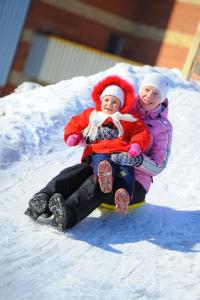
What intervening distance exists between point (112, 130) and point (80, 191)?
1.79ft

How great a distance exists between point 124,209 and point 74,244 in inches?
16.4

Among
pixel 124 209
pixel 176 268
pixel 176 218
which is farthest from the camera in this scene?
pixel 176 218

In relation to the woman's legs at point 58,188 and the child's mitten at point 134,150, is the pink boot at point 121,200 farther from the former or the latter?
the woman's legs at point 58,188

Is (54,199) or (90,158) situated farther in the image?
(90,158)

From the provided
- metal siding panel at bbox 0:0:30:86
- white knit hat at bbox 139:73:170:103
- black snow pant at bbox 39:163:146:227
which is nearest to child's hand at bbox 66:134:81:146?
black snow pant at bbox 39:163:146:227

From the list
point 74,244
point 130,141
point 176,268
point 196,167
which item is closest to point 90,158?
point 130,141

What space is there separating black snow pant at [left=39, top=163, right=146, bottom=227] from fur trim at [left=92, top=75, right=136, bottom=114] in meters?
0.51

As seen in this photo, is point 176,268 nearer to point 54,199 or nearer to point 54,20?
point 54,199

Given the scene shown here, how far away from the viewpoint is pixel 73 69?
14.0 metres

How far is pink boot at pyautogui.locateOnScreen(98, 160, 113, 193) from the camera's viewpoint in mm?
3525

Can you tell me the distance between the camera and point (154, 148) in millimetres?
3861

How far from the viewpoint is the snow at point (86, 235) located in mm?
2941

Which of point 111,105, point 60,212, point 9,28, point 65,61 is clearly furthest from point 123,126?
point 9,28

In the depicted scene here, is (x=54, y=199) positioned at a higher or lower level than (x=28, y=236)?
higher
